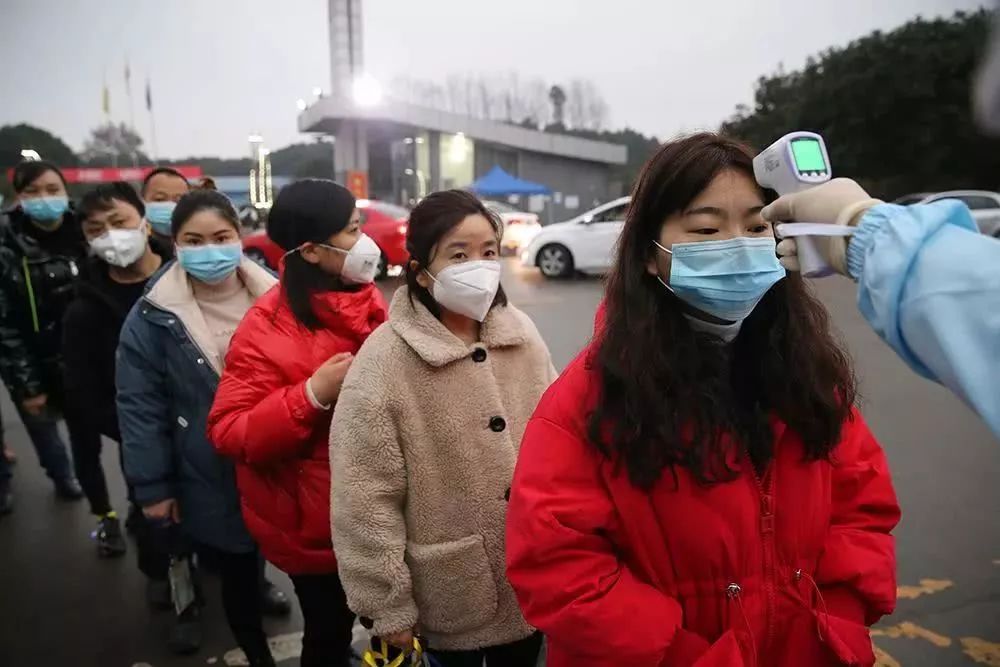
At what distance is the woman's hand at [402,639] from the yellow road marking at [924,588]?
8.31 feet

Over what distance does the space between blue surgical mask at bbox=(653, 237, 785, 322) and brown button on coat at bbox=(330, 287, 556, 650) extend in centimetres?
68

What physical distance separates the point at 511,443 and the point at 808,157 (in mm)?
1074

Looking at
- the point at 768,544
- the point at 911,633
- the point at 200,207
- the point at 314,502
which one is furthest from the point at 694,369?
the point at 911,633

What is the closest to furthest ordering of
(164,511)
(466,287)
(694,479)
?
(694,479) → (466,287) → (164,511)

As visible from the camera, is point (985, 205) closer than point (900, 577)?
No

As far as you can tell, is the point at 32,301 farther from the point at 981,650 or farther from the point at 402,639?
the point at 981,650

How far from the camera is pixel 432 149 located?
32375mm

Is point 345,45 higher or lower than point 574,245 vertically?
higher

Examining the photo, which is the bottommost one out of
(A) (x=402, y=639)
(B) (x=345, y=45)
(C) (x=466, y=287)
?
(A) (x=402, y=639)

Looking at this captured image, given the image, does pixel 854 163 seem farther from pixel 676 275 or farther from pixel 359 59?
pixel 676 275

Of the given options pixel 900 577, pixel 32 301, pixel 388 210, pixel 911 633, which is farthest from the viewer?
pixel 388 210

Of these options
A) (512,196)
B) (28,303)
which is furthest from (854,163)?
(28,303)

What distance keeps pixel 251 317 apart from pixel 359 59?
38.0 meters

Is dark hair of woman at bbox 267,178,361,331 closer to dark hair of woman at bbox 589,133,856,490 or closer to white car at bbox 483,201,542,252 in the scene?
dark hair of woman at bbox 589,133,856,490
